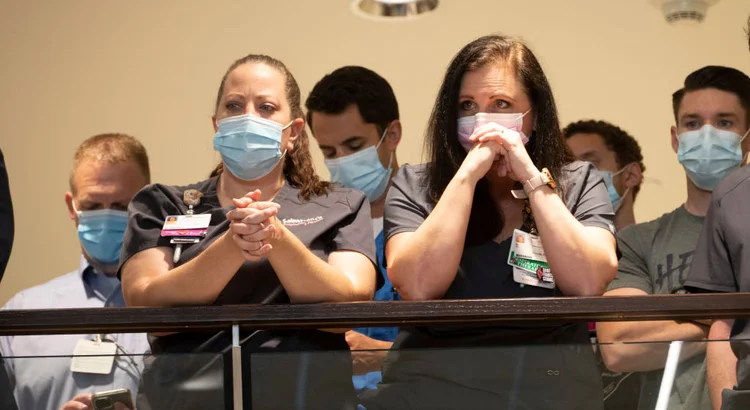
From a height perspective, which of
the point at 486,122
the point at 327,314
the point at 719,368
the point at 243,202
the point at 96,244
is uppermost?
the point at 486,122

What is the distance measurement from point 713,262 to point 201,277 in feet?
4.32

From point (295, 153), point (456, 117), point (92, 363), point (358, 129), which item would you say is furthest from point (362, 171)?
point (92, 363)

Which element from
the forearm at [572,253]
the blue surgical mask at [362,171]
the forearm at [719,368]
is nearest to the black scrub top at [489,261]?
the forearm at [572,253]

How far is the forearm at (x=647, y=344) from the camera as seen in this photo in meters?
2.29

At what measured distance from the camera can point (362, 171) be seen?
12.4 feet

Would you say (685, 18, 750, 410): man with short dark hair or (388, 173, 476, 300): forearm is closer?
(685, 18, 750, 410): man with short dark hair

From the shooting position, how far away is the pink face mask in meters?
2.85

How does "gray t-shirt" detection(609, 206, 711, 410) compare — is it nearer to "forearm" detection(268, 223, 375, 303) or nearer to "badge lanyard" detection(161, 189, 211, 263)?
"forearm" detection(268, 223, 375, 303)

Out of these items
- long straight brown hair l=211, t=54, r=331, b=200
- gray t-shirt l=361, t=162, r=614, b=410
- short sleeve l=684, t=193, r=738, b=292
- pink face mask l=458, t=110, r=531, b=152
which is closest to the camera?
gray t-shirt l=361, t=162, r=614, b=410

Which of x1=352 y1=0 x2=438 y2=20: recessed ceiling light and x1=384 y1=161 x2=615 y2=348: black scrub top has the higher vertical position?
x1=352 y1=0 x2=438 y2=20: recessed ceiling light

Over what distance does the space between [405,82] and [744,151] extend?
2055 mm

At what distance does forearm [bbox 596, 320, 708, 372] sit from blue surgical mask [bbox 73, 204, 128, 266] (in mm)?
1937

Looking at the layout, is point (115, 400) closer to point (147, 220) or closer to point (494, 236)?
point (147, 220)

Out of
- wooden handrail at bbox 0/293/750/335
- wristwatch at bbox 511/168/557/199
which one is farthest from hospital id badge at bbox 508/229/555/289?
wooden handrail at bbox 0/293/750/335
